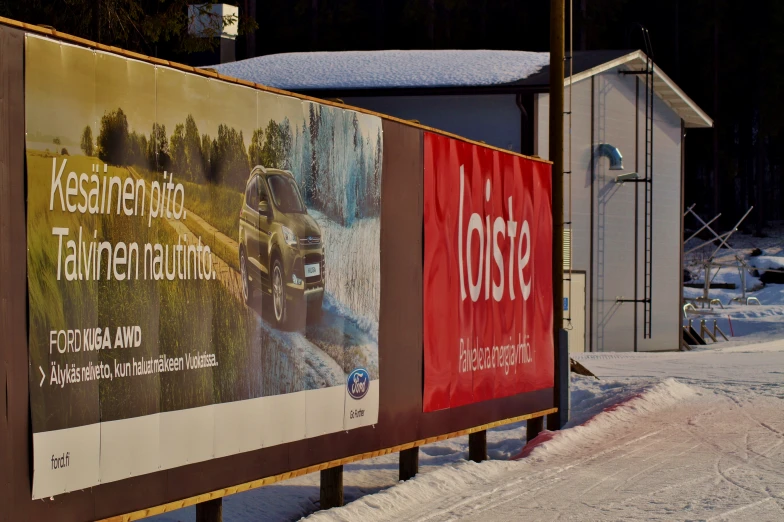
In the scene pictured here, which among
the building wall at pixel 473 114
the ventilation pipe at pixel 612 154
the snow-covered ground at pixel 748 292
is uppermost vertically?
the building wall at pixel 473 114

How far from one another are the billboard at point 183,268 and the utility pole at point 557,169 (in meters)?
5.15

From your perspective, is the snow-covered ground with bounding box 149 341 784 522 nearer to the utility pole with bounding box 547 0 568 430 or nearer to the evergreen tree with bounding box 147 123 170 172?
the utility pole with bounding box 547 0 568 430

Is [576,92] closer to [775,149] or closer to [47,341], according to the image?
[47,341]

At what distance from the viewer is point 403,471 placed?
11688 mm

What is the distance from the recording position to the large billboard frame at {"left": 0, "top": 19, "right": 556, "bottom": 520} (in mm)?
6266

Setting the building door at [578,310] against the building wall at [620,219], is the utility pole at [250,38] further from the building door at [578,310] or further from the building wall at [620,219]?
the building door at [578,310]

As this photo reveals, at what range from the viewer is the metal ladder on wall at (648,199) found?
33688 millimetres

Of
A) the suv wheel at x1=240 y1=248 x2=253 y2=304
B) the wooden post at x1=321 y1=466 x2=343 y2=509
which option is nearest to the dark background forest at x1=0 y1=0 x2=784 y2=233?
the wooden post at x1=321 y1=466 x2=343 y2=509

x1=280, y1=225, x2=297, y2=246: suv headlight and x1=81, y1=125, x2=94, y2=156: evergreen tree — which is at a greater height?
x1=81, y1=125, x2=94, y2=156: evergreen tree

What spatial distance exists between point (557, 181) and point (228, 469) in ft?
25.8

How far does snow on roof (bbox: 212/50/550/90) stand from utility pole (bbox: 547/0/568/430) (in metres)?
13.6

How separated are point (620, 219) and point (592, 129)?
2.71m

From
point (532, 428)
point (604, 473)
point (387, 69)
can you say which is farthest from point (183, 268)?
point (387, 69)

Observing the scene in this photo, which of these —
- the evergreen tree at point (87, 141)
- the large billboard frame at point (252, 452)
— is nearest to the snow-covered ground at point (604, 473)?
the large billboard frame at point (252, 452)
